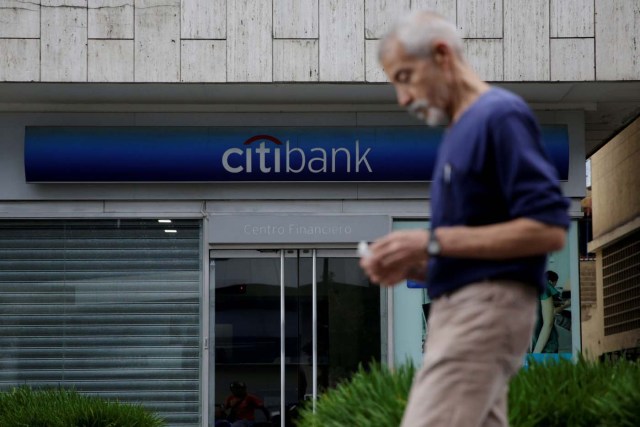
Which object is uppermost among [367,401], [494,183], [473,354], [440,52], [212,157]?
[212,157]

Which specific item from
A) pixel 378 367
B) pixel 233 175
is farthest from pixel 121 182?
pixel 378 367

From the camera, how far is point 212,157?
14.5m

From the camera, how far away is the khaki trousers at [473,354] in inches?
124

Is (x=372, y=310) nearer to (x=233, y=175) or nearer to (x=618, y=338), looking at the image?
(x=233, y=175)

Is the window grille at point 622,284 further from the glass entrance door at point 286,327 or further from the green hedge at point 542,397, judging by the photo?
the green hedge at point 542,397

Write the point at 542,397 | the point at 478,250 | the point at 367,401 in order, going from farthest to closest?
the point at 367,401, the point at 542,397, the point at 478,250

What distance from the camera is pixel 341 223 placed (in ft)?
47.6

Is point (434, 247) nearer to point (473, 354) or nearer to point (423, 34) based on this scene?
point (473, 354)

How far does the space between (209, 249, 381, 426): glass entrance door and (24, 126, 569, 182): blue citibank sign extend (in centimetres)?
92

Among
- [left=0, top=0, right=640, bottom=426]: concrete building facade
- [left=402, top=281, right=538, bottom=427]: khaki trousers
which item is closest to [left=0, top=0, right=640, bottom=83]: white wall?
[left=0, top=0, right=640, bottom=426]: concrete building facade

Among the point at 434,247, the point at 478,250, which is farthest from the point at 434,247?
the point at 478,250

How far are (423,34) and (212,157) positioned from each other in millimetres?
11273

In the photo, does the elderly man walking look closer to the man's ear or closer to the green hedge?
the man's ear

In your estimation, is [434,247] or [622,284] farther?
[622,284]
